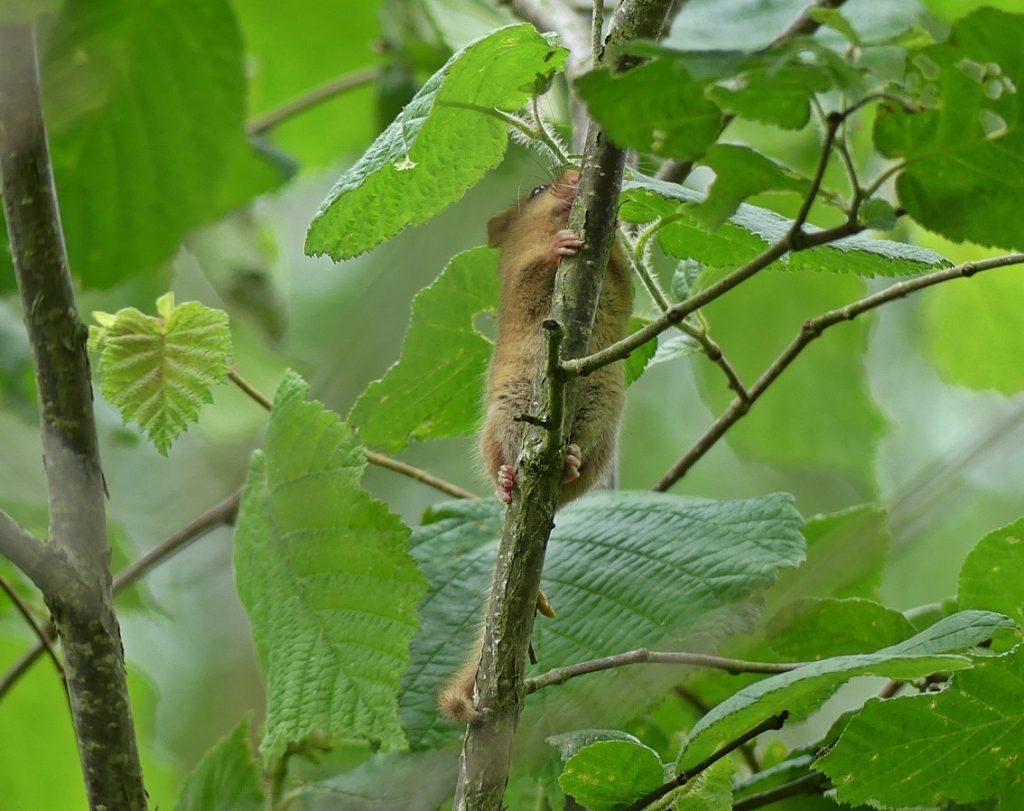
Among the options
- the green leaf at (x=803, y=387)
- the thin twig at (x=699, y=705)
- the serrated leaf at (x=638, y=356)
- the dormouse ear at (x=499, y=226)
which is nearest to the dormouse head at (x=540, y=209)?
the dormouse ear at (x=499, y=226)

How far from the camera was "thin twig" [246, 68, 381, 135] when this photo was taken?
331cm

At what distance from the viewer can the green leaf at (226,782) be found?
1.95m

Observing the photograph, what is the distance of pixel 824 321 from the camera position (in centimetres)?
167

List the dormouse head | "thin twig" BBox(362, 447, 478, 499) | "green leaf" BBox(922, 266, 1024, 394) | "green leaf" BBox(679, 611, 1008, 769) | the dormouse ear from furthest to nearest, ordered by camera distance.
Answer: "green leaf" BBox(922, 266, 1024, 394) < the dormouse ear < the dormouse head < "thin twig" BBox(362, 447, 478, 499) < "green leaf" BBox(679, 611, 1008, 769)

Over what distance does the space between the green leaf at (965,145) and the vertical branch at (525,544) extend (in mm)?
342

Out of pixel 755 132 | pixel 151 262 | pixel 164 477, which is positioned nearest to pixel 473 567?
pixel 151 262

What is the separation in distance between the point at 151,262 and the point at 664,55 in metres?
1.91

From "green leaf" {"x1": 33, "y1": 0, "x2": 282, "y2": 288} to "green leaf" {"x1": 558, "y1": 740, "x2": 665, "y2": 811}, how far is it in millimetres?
1648

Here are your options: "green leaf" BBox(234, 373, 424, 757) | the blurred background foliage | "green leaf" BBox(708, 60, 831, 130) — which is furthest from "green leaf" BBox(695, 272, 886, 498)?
"green leaf" BBox(708, 60, 831, 130)

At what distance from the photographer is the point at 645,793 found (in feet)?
4.66

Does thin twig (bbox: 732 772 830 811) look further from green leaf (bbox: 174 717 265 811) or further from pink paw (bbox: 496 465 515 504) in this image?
green leaf (bbox: 174 717 265 811)

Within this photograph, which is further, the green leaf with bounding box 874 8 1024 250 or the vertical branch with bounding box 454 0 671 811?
the vertical branch with bounding box 454 0 671 811

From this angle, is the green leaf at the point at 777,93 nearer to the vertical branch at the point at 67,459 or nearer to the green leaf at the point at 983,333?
the vertical branch at the point at 67,459

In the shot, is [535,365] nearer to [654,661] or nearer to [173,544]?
[654,661]
